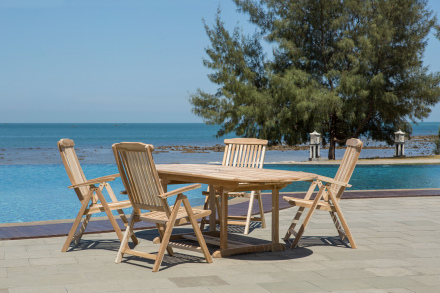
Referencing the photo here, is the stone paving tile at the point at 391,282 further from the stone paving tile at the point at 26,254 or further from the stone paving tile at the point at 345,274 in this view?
the stone paving tile at the point at 26,254

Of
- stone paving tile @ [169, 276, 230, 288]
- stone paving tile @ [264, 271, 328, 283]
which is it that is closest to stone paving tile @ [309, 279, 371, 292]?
stone paving tile @ [264, 271, 328, 283]

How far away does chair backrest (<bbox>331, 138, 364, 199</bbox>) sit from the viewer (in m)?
4.86

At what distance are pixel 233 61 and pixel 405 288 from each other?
1916 centimetres

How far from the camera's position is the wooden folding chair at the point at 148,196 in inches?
158

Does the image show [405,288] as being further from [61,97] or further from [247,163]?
[61,97]

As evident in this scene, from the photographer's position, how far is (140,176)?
4164 millimetres

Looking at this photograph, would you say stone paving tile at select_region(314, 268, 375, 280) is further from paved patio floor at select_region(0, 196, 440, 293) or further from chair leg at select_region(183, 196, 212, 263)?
chair leg at select_region(183, 196, 212, 263)

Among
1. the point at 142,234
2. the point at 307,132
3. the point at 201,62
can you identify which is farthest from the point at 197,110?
the point at 142,234

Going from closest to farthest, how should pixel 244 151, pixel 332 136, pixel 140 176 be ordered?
pixel 140 176, pixel 244 151, pixel 332 136

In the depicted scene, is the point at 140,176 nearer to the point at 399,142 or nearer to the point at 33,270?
the point at 33,270

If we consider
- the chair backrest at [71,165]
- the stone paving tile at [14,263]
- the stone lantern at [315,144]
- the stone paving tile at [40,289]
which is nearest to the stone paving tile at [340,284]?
the stone paving tile at [40,289]

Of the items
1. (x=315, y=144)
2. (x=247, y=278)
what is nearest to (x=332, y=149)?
(x=315, y=144)

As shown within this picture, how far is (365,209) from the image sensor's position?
23.7 feet

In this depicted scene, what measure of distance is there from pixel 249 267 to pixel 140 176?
3.57ft
